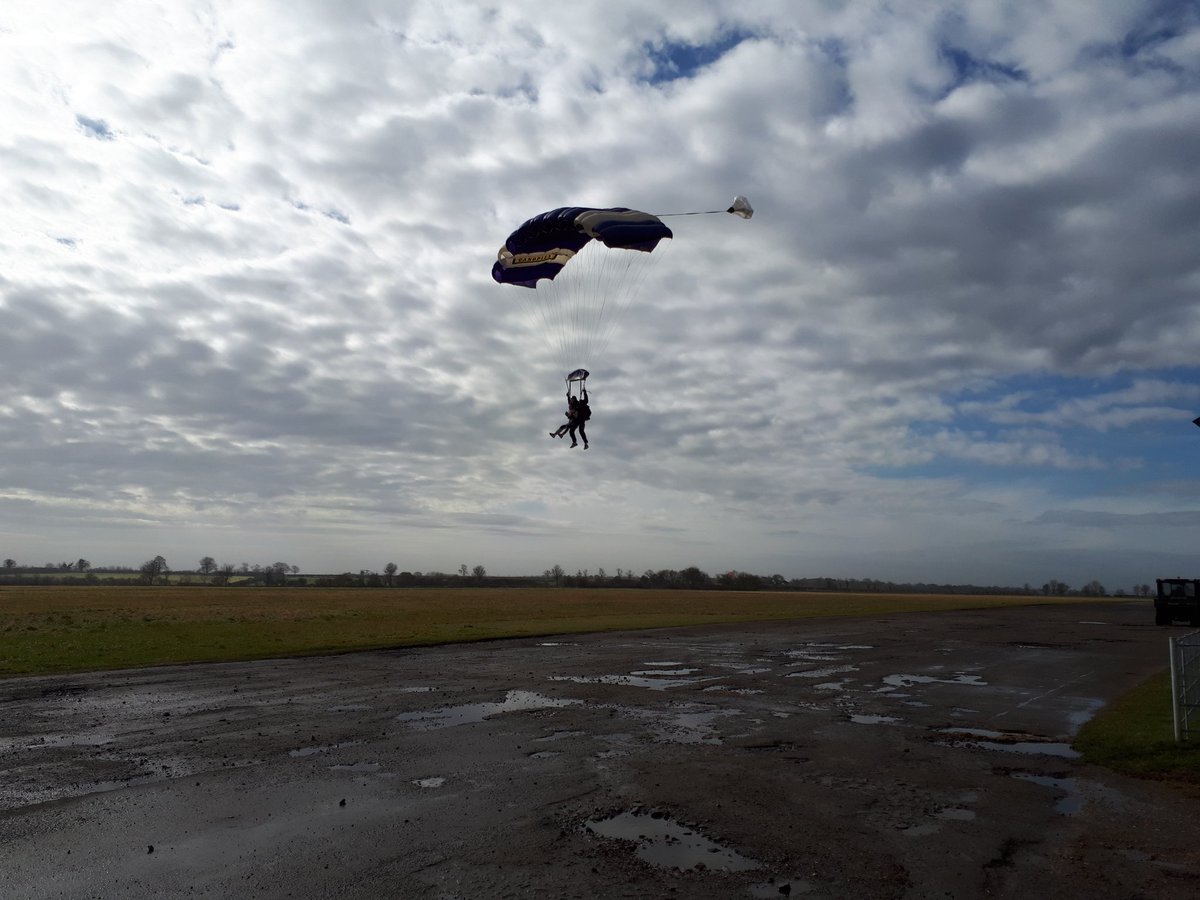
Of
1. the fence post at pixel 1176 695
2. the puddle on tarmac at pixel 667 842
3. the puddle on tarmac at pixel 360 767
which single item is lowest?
the puddle on tarmac at pixel 360 767

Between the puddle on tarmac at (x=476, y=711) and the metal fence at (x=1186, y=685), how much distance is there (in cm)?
977

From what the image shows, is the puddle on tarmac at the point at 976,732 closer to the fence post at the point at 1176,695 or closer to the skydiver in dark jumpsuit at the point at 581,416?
the fence post at the point at 1176,695

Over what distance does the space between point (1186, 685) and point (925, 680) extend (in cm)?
769

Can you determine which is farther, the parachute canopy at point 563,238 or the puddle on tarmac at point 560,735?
the parachute canopy at point 563,238

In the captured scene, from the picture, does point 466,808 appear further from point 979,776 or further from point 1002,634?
point 1002,634

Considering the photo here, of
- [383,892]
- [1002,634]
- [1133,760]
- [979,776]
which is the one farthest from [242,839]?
[1002,634]

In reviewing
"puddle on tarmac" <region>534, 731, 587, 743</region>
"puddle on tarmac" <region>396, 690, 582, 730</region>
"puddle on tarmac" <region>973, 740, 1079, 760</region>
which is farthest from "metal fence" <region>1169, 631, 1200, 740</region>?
"puddle on tarmac" <region>396, 690, 582, 730</region>

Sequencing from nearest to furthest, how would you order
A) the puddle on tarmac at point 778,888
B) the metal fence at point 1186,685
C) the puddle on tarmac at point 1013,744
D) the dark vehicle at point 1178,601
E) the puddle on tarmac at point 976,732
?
the puddle on tarmac at point 778,888
the metal fence at point 1186,685
the puddle on tarmac at point 1013,744
the puddle on tarmac at point 976,732
the dark vehicle at point 1178,601

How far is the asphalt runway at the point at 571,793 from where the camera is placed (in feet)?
20.9

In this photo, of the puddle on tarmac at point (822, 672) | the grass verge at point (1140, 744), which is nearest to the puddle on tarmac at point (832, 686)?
the puddle on tarmac at point (822, 672)

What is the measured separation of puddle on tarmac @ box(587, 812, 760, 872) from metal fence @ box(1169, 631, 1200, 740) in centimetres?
765

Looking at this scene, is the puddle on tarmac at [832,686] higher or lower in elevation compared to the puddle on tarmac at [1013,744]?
lower

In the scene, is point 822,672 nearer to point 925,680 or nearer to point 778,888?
point 925,680

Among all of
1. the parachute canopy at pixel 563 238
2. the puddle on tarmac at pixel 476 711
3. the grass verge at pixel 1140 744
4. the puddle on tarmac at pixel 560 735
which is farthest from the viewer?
the parachute canopy at pixel 563 238
